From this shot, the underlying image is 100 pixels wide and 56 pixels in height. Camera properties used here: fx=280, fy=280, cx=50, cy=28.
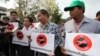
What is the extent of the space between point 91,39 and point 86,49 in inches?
8.6

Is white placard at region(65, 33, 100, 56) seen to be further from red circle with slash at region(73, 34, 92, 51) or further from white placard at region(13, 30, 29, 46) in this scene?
white placard at region(13, 30, 29, 46)

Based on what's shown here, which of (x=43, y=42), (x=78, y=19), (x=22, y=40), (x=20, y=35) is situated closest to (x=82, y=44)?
(x=78, y=19)

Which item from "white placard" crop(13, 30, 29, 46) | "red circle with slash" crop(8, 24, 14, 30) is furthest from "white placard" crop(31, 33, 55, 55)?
"red circle with slash" crop(8, 24, 14, 30)

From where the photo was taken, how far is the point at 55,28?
6.35 m

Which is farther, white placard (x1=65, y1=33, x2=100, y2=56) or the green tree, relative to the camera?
the green tree

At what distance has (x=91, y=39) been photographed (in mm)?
4867

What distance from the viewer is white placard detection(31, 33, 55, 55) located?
20.1 feet

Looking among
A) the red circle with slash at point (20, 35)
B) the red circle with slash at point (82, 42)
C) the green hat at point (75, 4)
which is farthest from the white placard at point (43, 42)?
the red circle with slash at point (20, 35)

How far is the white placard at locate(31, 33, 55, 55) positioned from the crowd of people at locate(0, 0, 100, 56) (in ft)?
0.31

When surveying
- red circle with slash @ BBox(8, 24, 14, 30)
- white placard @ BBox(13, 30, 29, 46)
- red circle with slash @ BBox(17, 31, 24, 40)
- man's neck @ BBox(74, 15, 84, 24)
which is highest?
man's neck @ BBox(74, 15, 84, 24)

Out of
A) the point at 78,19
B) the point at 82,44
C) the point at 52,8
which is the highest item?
the point at 78,19

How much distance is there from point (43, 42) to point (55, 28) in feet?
1.48

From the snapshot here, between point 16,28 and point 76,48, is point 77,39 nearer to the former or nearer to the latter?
point 76,48

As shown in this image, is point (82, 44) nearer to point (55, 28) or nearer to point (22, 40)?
point (55, 28)
